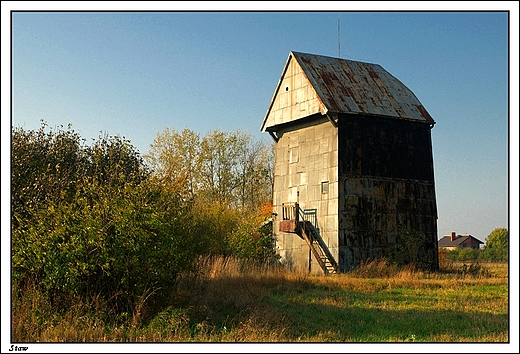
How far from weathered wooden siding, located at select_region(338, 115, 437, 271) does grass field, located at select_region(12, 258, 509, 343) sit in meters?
7.08

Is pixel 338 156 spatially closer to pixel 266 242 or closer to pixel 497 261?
pixel 266 242

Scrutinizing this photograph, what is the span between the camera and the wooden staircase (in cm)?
→ 3206

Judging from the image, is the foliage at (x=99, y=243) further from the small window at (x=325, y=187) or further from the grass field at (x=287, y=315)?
the small window at (x=325, y=187)

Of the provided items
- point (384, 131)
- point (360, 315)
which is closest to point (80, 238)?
point (360, 315)

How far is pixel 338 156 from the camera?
105ft

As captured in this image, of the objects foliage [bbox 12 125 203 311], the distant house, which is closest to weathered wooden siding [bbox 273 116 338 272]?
foliage [bbox 12 125 203 311]

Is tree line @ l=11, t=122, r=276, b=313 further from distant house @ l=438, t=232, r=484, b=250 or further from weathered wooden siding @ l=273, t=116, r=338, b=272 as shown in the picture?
distant house @ l=438, t=232, r=484, b=250

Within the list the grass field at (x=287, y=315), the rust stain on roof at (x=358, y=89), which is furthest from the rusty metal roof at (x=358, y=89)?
the grass field at (x=287, y=315)

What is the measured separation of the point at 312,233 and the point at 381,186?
4.22m

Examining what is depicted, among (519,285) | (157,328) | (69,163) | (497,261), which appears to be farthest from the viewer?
(497,261)

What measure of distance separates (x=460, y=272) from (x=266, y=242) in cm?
1042

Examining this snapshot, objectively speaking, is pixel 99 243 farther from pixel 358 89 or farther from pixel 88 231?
pixel 358 89

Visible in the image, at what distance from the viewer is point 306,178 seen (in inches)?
1355

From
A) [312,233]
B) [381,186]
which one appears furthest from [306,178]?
[381,186]
